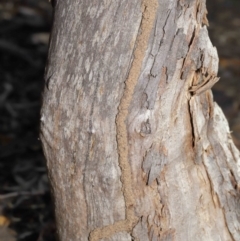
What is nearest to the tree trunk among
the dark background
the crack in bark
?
the crack in bark

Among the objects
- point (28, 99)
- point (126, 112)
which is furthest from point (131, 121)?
point (28, 99)

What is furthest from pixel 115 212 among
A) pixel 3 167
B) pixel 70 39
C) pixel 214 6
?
pixel 214 6

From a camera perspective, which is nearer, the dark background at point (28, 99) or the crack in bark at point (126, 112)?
the crack in bark at point (126, 112)

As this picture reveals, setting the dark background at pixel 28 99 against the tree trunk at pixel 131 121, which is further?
the dark background at pixel 28 99

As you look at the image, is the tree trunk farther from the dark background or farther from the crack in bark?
the dark background

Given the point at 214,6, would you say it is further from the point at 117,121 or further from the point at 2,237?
the point at 117,121

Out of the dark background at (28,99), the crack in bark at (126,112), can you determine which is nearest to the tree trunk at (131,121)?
the crack in bark at (126,112)

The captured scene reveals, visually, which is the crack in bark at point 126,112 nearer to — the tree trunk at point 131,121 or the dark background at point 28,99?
the tree trunk at point 131,121
